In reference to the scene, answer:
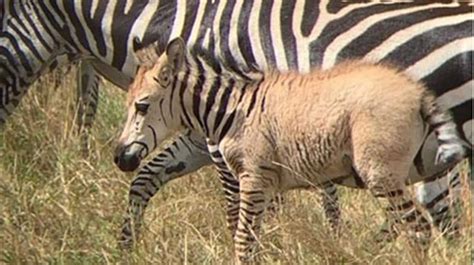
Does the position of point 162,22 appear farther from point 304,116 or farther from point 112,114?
point 112,114

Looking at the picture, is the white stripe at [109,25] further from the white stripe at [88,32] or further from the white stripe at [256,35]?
the white stripe at [256,35]

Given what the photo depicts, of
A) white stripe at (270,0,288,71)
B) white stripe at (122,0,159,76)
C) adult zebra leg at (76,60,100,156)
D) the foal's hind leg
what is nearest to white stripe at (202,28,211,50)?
white stripe at (270,0,288,71)

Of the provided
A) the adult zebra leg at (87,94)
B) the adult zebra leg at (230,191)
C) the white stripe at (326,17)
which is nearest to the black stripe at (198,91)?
the adult zebra leg at (230,191)

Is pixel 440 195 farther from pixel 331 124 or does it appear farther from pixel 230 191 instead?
pixel 331 124

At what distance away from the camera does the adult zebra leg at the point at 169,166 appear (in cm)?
647

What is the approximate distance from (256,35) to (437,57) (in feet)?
3.07

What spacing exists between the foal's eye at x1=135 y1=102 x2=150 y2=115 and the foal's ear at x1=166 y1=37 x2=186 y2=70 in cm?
19

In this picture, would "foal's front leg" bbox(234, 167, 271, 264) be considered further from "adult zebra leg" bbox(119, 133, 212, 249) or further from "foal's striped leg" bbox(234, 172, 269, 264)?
"adult zebra leg" bbox(119, 133, 212, 249)

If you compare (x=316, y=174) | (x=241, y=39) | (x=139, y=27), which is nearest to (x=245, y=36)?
(x=241, y=39)

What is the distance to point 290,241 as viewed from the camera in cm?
544

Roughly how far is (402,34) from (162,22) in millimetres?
1268

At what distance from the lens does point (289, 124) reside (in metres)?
5.34

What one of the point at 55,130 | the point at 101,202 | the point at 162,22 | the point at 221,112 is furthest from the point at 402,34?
the point at 55,130

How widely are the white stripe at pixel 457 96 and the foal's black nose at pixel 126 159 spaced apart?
50.3 inches
